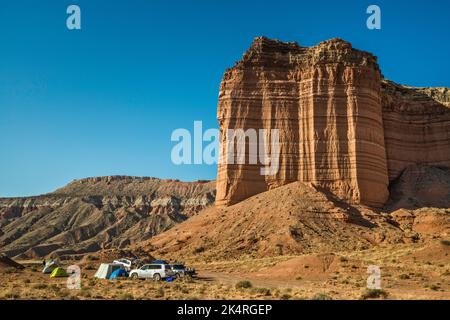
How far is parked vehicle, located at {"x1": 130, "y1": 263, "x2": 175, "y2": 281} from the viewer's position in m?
27.7

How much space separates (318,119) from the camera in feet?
177

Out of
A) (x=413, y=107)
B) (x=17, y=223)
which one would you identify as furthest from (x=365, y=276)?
(x=17, y=223)

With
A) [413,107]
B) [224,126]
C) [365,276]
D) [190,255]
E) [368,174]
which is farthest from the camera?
[413,107]

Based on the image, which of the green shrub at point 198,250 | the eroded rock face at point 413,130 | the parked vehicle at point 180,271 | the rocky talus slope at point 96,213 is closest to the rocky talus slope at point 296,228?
the green shrub at point 198,250

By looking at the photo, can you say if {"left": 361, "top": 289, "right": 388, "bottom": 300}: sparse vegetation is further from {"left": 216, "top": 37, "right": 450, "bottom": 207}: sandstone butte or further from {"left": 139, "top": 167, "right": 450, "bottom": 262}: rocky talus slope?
{"left": 216, "top": 37, "right": 450, "bottom": 207}: sandstone butte

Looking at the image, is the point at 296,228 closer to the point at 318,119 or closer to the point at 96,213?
the point at 318,119

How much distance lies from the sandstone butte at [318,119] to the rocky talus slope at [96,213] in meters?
41.9

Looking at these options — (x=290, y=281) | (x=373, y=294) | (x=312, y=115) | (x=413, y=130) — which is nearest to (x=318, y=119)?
(x=312, y=115)

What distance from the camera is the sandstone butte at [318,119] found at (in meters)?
52.3

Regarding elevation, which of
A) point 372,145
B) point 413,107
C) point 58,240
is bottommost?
point 58,240

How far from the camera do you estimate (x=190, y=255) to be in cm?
4406

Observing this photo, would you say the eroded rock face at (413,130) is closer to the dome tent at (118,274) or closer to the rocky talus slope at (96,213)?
the dome tent at (118,274)
